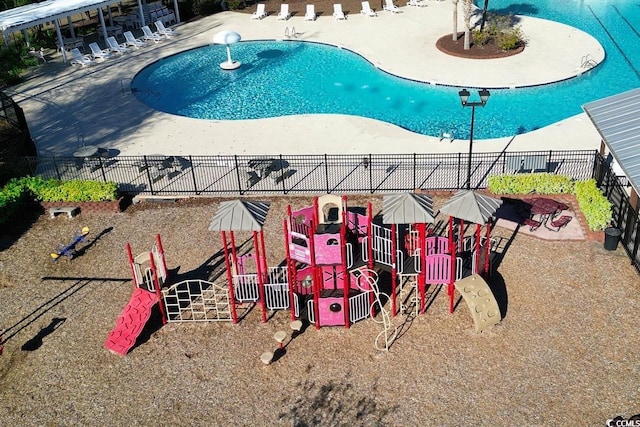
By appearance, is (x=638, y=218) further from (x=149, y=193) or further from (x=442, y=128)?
(x=149, y=193)

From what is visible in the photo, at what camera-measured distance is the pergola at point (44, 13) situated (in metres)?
37.2

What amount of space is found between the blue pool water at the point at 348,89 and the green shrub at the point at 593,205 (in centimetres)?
754

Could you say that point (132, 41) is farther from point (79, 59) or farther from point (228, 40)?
point (228, 40)

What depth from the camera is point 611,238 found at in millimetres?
20047

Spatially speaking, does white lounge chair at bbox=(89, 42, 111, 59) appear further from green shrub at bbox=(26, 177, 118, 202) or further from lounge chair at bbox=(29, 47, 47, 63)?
green shrub at bbox=(26, 177, 118, 202)

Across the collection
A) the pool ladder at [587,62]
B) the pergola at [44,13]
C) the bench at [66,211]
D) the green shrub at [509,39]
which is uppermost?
the pergola at [44,13]

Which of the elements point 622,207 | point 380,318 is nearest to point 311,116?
point 380,318

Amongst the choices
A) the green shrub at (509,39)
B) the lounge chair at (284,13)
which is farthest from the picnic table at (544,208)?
the lounge chair at (284,13)

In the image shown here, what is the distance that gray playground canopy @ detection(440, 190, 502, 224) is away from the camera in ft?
56.2

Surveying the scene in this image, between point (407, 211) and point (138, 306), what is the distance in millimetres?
8055

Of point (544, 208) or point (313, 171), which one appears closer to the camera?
point (544, 208)

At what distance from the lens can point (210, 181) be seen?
2559cm

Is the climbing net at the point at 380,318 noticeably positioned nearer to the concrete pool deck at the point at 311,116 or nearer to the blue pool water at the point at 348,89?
the concrete pool deck at the point at 311,116

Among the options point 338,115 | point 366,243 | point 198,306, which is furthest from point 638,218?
point 338,115
